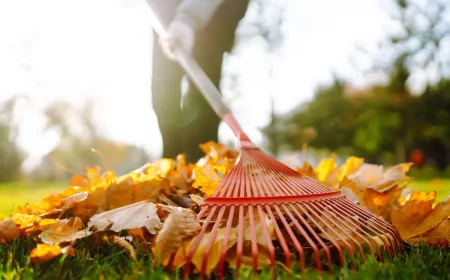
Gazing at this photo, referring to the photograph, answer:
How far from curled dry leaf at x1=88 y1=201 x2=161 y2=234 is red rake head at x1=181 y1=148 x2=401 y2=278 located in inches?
6.8

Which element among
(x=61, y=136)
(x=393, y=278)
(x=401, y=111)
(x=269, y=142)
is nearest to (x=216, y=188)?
(x=393, y=278)

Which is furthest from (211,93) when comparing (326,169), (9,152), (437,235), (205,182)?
(9,152)

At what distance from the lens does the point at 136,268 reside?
1.31 meters

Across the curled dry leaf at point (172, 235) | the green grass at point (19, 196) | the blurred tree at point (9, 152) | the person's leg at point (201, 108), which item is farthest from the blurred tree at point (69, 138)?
the curled dry leaf at point (172, 235)

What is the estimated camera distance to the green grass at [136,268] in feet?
4.16

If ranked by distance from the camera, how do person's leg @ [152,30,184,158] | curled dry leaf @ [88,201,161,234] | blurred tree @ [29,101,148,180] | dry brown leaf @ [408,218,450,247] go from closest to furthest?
curled dry leaf @ [88,201,161,234], dry brown leaf @ [408,218,450,247], person's leg @ [152,30,184,158], blurred tree @ [29,101,148,180]

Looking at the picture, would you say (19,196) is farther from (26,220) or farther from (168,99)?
(26,220)

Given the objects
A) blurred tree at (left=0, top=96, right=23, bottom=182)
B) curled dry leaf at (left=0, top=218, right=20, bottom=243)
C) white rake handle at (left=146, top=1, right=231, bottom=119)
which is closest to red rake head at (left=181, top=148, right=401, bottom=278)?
white rake handle at (left=146, top=1, right=231, bottom=119)

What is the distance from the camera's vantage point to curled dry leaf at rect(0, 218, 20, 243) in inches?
69.4

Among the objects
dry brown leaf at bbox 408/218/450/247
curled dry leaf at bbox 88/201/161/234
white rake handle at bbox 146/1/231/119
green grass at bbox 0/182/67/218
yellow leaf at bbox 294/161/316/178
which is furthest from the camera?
green grass at bbox 0/182/67/218

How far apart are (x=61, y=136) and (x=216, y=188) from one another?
2739 cm

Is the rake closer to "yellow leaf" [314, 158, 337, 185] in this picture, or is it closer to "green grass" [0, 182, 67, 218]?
"yellow leaf" [314, 158, 337, 185]

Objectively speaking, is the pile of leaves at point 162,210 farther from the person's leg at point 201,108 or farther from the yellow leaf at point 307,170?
the person's leg at point 201,108

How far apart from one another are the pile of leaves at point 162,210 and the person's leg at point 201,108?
4.82 feet
